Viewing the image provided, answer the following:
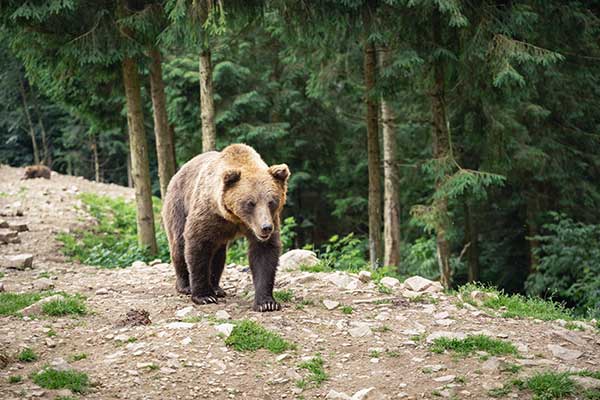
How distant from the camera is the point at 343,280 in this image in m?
7.76

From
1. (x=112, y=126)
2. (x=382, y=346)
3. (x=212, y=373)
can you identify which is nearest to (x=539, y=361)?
(x=382, y=346)

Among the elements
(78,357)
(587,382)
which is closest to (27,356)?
(78,357)

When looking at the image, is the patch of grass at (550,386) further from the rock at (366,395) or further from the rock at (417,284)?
the rock at (417,284)

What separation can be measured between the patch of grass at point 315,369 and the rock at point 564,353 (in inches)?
80.4

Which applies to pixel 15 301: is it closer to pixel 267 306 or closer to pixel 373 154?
→ pixel 267 306

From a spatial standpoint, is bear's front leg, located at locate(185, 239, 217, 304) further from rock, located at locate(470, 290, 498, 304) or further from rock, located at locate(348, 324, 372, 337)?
rock, located at locate(470, 290, 498, 304)

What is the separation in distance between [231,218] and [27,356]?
7.59ft

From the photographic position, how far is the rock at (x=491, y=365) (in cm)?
520

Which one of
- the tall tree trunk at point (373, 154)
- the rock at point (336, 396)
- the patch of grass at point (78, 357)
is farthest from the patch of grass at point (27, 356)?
the tall tree trunk at point (373, 154)

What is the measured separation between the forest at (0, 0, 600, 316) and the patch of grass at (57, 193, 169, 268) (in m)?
0.40

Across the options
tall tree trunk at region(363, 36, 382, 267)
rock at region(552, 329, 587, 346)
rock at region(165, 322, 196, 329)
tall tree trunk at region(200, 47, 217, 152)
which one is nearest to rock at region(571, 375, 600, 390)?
Answer: rock at region(552, 329, 587, 346)

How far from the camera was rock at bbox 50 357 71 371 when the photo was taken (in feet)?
16.6

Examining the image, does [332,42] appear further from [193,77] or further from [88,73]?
[193,77]

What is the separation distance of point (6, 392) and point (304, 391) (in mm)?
2191
